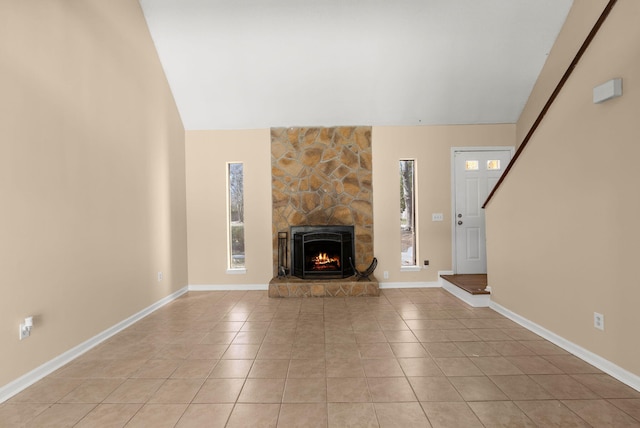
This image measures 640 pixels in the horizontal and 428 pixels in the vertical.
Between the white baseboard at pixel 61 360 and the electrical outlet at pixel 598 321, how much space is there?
413 centimetres

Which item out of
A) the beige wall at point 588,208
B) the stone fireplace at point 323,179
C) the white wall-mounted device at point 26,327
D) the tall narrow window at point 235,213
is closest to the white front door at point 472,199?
the stone fireplace at point 323,179

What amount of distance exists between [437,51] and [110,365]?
4.98m

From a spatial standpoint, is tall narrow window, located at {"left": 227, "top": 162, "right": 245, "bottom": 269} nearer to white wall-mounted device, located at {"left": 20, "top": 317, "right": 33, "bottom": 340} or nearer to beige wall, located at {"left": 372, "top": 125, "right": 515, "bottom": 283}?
beige wall, located at {"left": 372, "top": 125, "right": 515, "bottom": 283}

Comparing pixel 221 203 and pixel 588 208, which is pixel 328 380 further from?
pixel 221 203

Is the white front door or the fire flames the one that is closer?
the fire flames

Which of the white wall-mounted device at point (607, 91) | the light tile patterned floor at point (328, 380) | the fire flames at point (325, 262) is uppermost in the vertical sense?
the white wall-mounted device at point (607, 91)

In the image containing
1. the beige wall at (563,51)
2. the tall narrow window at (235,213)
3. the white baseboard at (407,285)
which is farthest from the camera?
the tall narrow window at (235,213)

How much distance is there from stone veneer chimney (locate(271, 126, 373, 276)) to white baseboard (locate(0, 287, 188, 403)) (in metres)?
2.21

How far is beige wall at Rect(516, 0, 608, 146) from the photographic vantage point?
3899 millimetres

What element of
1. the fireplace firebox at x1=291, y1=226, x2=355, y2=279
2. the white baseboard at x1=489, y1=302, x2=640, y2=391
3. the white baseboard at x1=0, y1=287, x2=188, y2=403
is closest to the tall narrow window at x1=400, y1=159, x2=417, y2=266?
the fireplace firebox at x1=291, y1=226, x2=355, y2=279

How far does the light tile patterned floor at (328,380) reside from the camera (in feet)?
6.46

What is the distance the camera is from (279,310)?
165 inches

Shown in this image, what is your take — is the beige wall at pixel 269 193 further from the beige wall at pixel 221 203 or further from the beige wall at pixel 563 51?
the beige wall at pixel 563 51

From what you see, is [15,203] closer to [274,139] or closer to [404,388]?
[404,388]
